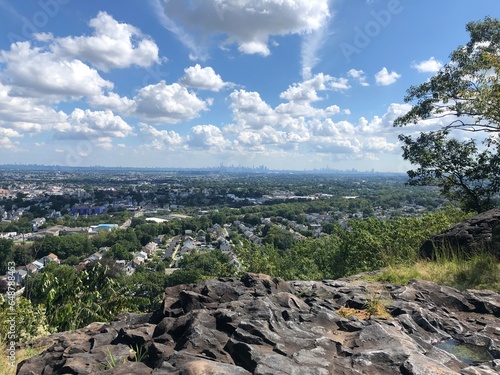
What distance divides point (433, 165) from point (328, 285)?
1213cm

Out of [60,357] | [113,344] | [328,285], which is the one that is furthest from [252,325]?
[328,285]

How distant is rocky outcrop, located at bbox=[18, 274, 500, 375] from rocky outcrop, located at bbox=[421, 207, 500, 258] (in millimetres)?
3035

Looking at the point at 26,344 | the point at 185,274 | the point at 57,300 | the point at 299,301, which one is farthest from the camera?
the point at 185,274

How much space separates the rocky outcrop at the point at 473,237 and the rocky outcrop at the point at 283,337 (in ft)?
9.96

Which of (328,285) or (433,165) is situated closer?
(328,285)

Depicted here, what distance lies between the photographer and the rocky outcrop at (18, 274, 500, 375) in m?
3.36

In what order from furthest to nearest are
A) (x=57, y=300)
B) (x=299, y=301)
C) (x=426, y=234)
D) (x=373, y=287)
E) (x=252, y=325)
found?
(x=426, y=234) → (x=57, y=300) → (x=373, y=287) → (x=299, y=301) → (x=252, y=325)

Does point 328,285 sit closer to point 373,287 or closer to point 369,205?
point 373,287

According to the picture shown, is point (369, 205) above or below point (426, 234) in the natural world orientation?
below

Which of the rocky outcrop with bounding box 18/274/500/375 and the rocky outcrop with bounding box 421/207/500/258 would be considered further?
the rocky outcrop with bounding box 421/207/500/258

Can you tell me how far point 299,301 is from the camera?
5.00m

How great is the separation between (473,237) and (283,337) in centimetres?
745

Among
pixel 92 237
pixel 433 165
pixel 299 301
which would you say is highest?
pixel 433 165

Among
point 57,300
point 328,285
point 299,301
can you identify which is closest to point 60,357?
point 299,301
